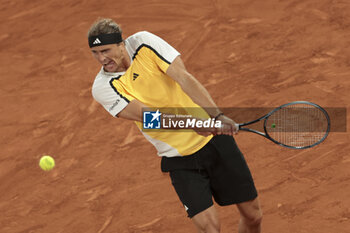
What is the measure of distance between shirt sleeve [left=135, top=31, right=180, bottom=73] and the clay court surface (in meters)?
2.05

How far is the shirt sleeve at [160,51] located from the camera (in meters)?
4.24

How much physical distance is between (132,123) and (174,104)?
2835 mm

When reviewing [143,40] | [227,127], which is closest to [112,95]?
[143,40]

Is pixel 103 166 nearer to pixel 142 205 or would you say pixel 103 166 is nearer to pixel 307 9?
pixel 142 205

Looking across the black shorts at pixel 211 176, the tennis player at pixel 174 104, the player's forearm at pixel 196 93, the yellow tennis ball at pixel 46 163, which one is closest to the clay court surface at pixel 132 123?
the yellow tennis ball at pixel 46 163

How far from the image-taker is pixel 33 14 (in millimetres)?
9758

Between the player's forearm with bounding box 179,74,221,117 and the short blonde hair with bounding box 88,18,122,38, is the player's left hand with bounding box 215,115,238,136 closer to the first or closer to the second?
the player's forearm with bounding box 179,74,221,117

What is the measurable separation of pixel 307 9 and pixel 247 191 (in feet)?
15.2

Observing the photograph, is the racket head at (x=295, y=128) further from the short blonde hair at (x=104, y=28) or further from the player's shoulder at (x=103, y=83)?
the short blonde hair at (x=104, y=28)

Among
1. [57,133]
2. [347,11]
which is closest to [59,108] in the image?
[57,133]

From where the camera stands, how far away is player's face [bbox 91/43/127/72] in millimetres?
4152

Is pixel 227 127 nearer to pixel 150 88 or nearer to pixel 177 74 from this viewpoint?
pixel 177 74

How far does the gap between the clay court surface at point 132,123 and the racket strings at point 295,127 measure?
83cm

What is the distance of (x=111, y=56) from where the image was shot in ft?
13.9
